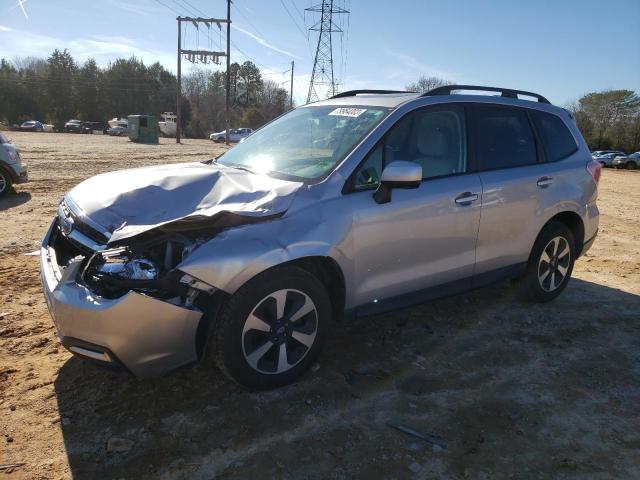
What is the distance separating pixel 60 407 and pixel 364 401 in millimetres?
1797

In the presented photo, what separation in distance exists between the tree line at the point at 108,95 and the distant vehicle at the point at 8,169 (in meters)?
61.8

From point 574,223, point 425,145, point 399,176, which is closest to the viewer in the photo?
point 399,176

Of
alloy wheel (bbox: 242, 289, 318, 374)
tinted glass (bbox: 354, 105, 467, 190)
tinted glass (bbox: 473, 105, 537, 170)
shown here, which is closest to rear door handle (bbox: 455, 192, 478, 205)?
tinted glass (bbox: 354, 105, 467, 190)

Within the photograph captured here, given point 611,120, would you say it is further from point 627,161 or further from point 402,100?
point 402,100

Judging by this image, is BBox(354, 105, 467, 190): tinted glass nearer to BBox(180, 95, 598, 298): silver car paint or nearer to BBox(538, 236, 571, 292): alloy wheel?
BBox(180, 95, 598, 298): silver car paint

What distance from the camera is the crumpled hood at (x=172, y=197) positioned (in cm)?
289

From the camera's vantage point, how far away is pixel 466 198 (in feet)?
12.3

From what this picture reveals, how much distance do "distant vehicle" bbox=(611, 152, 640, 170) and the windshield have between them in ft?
149

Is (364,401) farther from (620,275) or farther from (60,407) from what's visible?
(620,275)

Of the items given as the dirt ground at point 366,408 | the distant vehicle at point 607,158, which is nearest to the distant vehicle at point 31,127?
the distant vehicle at point 607,158

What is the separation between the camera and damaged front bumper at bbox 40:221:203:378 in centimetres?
255

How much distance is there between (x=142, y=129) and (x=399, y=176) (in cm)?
4187

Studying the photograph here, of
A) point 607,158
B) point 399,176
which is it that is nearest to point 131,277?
point 399,176

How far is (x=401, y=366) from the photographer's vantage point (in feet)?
11.6
